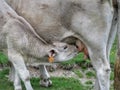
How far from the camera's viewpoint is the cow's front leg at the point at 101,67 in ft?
27.6

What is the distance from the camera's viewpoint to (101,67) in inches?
334

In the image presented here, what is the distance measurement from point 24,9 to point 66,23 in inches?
41.4

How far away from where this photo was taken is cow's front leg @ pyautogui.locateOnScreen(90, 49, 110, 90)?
8.41m

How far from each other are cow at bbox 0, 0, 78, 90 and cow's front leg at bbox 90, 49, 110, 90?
0.59 m

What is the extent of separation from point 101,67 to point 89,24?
2.79 feet

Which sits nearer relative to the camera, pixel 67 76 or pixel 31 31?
pixel 31 31

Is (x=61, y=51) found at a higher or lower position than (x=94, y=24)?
lower

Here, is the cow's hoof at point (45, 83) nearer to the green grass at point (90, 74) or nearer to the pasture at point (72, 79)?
the pasture at point (72, 79)

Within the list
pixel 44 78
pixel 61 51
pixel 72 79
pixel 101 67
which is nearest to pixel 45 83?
pixel 44 78

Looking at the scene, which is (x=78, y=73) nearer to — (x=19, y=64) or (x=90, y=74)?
(x=90, y=74)

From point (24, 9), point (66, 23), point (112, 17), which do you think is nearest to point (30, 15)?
point (24, 9)

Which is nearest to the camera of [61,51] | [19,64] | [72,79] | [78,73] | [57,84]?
[19,64]

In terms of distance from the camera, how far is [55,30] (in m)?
8.86

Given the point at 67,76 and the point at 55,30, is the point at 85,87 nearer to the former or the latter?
the point at 67,76
